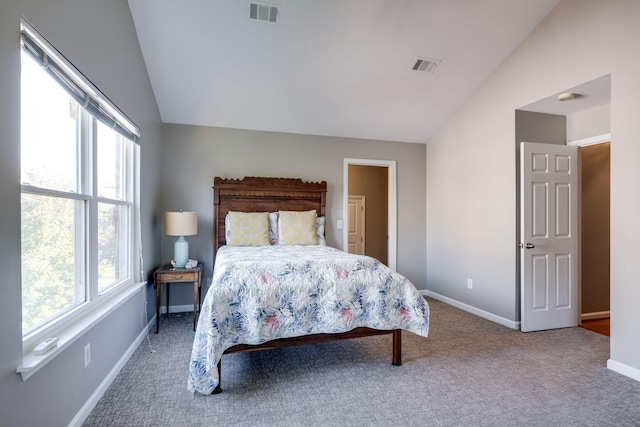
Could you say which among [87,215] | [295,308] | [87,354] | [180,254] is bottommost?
[87,354]

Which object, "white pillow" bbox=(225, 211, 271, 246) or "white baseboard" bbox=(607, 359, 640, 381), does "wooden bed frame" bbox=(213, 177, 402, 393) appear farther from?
"white baseboard" bbox=(607, 359, 640, 381)

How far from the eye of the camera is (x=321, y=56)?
11.2ft

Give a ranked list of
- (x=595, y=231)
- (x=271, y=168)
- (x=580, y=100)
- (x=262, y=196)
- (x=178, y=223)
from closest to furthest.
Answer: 1. (x=580, y=100)
2. (x=178, y=223)
3. (x=595, y=231)
4. (x=262, y=196)
5. (x=271, y=168)

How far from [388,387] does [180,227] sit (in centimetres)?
264

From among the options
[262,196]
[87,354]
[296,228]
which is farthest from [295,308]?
[262,196]

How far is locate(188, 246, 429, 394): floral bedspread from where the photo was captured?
2119 millimetres

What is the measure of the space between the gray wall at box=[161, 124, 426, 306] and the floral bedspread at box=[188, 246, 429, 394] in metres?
2.04

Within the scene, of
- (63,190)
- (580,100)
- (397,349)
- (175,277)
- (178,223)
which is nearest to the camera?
(63,190)

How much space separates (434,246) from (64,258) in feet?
14.6

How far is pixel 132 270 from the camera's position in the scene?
121 inches

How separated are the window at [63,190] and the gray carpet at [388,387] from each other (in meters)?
0.74

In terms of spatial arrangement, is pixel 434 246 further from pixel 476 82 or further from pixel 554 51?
pixel 554 51

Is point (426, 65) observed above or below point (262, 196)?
above

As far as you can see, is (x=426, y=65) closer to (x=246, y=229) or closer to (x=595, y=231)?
(x=246, y=229)
